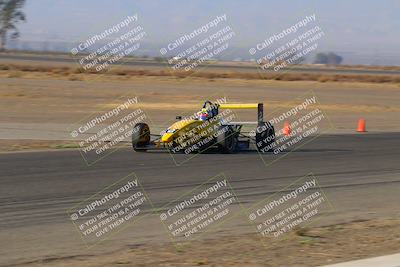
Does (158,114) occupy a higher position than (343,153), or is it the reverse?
(158,114)

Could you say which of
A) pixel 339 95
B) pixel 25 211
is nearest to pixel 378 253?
pixel 25 211

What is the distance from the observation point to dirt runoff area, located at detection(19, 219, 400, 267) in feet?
27.8

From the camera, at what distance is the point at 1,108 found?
34344mm

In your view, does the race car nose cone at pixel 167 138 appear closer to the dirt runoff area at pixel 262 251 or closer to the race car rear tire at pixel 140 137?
the race car rear tire at pixel 140 137

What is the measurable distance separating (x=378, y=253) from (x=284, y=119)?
24.8m

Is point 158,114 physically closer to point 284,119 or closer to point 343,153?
point 284,119

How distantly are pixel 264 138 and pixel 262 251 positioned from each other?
11.1 meters

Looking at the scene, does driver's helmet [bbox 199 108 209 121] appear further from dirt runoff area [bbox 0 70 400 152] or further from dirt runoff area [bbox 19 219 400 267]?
dirt runoff area [bbox 19 219 400 267]

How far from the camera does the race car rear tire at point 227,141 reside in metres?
19.3

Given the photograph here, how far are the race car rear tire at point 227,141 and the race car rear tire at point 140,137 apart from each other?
65.2 inches
